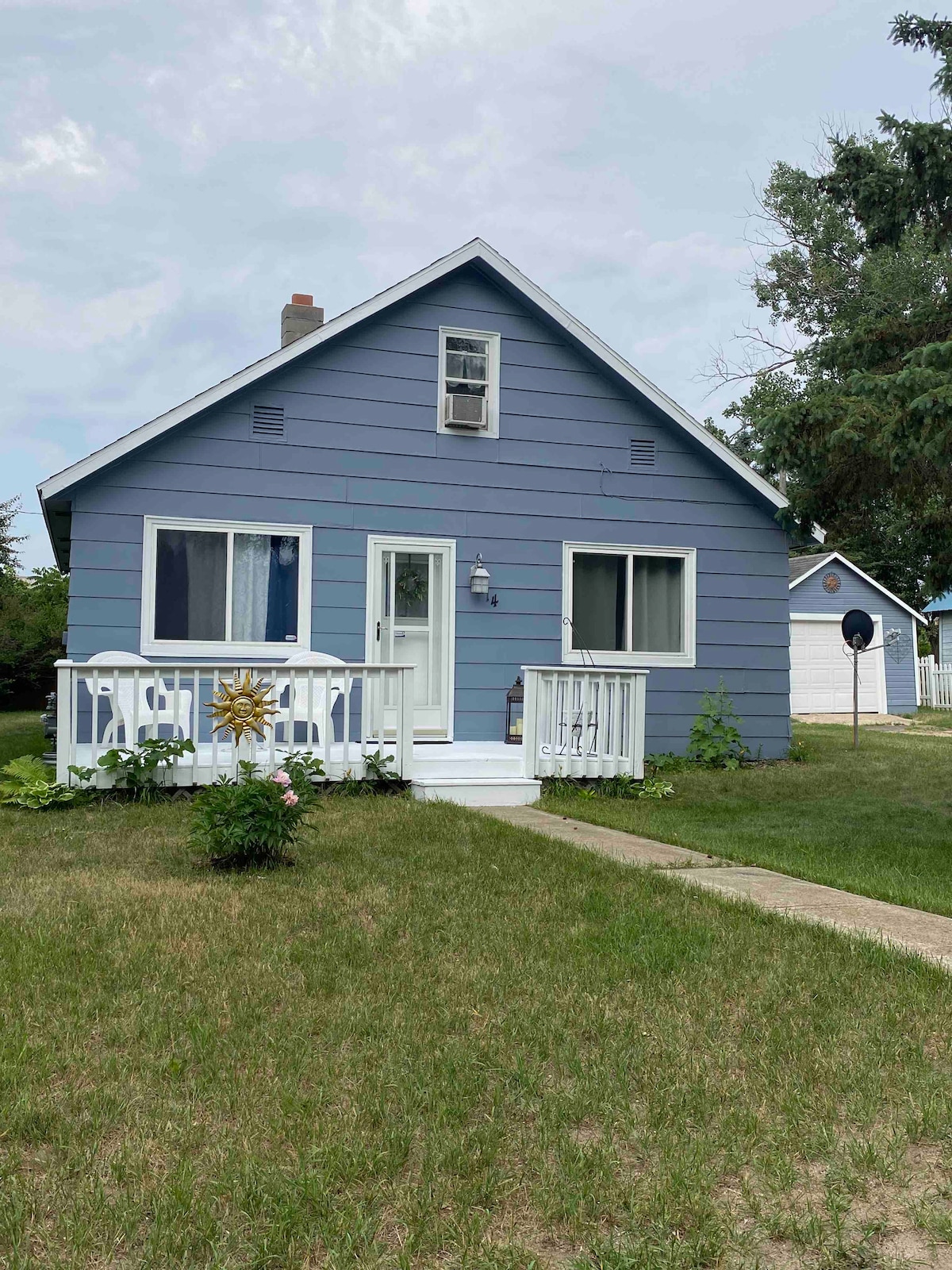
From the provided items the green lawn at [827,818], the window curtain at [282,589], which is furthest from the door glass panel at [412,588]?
the green lawn at [827,818]

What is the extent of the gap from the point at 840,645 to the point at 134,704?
64.5ft

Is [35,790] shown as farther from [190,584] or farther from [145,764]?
[190,584]

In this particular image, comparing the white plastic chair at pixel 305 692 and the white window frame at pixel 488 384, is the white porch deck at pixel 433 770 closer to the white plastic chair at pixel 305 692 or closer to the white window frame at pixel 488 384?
the white plastic chair at pixel 305 692

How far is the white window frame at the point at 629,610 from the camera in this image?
12.7 metres

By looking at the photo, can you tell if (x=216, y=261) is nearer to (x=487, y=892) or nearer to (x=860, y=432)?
(x=860, y=432)

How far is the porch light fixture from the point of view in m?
12.1

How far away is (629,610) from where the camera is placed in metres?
12.9

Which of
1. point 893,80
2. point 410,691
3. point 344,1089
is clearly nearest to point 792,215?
point 893,80

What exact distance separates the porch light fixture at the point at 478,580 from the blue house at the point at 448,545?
0.11 feet

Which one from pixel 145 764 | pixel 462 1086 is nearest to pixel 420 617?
pixel 145 764

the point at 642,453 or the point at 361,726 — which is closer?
the point at 361,726

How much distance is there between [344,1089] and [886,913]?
3.09 meters

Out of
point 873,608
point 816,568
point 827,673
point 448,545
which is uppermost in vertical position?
point 816,568

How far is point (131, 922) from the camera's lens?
195 inches
